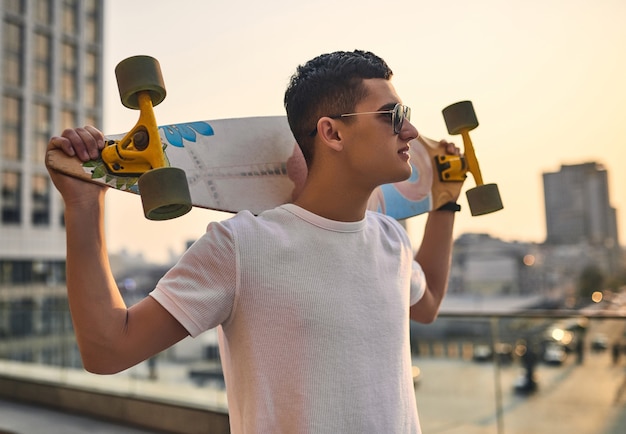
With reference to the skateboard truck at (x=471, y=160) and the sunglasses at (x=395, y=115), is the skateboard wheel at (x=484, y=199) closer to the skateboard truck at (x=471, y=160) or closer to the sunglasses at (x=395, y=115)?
the skateboard truck at (x=471, y=160)

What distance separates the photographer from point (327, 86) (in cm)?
91

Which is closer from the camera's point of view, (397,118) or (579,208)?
(397,118)

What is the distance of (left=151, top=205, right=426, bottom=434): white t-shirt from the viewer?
2.52 ft

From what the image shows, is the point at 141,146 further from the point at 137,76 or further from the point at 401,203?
the point at 401,203

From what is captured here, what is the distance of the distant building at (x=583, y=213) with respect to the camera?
136 ft

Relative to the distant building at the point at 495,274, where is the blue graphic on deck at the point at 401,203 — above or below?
above

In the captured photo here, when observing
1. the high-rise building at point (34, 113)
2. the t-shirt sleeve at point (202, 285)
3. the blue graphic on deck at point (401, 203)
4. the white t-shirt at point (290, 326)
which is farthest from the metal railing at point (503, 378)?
the high-rise building at point (34, 113)

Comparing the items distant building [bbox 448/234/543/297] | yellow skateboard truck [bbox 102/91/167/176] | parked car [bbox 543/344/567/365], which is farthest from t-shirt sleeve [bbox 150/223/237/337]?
distant building [bbox 448/234/543/297]

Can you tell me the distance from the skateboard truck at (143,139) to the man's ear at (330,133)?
0.24 meters

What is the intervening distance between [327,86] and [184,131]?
0.95 feet

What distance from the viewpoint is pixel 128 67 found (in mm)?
777

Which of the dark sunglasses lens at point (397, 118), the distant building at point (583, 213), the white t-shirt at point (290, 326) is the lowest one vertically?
the white t-shirt at point (290, 326)

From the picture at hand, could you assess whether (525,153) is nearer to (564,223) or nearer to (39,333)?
(564,223)

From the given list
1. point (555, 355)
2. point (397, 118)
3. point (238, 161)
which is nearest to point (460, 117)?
point (397, 118)
